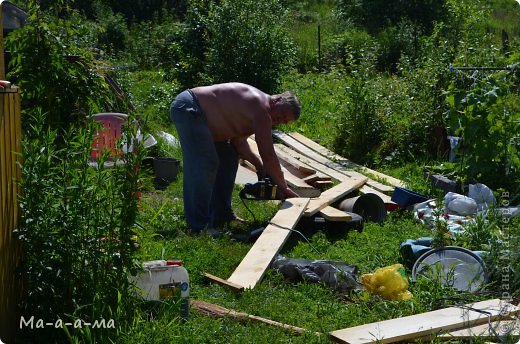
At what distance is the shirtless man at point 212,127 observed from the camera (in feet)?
25.7

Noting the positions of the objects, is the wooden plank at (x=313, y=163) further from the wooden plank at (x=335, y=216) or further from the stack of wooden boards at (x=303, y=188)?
the wooden plank at (x=335, y=216)

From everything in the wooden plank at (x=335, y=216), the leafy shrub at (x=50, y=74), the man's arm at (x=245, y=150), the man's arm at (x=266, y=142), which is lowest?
the wooden plank at (x=335, y=216)

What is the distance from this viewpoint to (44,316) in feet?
15.9

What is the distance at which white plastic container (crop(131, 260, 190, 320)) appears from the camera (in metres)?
5.25

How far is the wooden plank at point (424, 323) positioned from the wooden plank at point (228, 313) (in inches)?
13.0

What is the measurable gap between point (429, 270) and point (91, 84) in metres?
3.20

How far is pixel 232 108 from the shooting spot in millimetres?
7930

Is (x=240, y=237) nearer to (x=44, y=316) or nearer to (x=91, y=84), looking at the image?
(x=91, y=84)

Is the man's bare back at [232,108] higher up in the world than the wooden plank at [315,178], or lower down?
higher up

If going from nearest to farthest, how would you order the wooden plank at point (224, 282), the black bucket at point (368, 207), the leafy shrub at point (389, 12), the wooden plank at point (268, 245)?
the wooden plank at point (224, 282)
the wooden plank at point (268, 245)
the black bucket at point (368, 207)
the leafy shrub at point (389, 12)

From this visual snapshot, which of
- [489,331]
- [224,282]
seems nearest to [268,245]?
[224,282]

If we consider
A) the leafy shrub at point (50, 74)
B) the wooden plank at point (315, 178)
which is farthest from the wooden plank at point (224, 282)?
the wooden plank at point (315, 178)

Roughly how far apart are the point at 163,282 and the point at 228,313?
1.80 feet

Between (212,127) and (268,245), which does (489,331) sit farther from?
(212,127)
